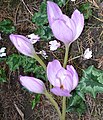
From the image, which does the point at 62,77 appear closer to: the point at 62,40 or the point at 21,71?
the point at 62,40

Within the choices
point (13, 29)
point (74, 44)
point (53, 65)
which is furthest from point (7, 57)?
point (53, 65)

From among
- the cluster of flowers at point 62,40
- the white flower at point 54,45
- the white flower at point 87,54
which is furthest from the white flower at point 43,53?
the cluster of flowers at point 62,40

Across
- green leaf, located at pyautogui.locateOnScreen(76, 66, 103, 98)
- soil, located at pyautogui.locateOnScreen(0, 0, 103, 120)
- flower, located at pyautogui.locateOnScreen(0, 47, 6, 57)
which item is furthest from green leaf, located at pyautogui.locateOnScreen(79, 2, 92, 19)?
flower, located at pyautogui.locateOnScreen(0, 47, 6, 57)

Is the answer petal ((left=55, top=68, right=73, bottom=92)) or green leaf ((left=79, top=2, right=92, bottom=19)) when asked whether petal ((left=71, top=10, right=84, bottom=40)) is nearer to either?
petal ((left=55, top=68, right=73, bottom=92))

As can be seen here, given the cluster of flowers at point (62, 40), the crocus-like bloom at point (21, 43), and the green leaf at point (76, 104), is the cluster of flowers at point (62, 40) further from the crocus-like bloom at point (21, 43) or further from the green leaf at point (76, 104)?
the green leaf at point (76, 104)

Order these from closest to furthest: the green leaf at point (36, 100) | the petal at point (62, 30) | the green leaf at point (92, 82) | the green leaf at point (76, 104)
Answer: the petal at point (62, 30), the green leaf at point (92, 82), the green leaf at point (76, 104), the green leaf at point (36, 100)

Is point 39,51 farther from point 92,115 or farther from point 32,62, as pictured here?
point 92,115
